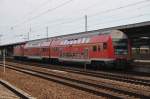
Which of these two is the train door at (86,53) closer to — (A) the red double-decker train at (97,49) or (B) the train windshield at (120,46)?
(A) the red double-decker train at (97,49)

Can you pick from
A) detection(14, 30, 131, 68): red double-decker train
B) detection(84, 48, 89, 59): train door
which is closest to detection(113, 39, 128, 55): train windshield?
detection(14, 30, 131, 68): red double-decker train

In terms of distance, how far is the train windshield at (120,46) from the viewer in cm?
2758

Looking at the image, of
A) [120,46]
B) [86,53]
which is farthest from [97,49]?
[120,46]

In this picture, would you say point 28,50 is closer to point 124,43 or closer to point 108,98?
point 124,43

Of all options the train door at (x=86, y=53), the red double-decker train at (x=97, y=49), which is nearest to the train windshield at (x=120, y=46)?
the red double-decker train at (x=97, y=49)

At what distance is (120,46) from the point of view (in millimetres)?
27766

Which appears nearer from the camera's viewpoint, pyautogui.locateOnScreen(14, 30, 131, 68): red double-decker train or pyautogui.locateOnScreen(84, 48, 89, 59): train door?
pyautogui.locateOnScreen(14, 30, 131, 68): red double-decker train

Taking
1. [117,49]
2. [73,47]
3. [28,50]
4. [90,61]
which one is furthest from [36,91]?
[28,50]

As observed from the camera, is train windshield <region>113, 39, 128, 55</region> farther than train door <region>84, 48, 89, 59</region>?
No

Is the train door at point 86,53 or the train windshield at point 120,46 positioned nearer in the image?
the train windshield at point 120,46

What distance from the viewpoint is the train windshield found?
1086 inches

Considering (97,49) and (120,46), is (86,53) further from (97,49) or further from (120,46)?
(120,46)

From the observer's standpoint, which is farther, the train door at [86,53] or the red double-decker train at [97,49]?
the train door at [86,53]

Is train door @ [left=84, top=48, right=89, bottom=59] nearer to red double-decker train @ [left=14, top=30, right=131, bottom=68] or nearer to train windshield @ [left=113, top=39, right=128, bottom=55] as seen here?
red double-decker train @ [left=14, top=30, right=131, bottom=68]
